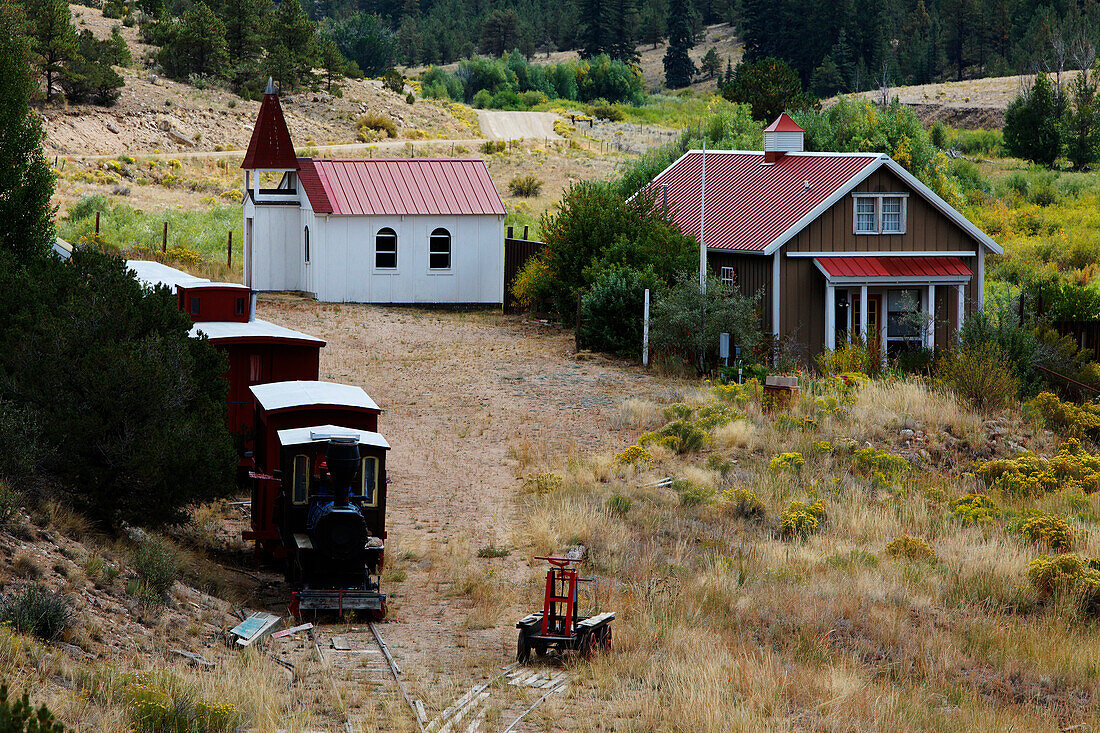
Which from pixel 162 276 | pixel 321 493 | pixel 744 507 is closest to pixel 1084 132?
pixel 744 507

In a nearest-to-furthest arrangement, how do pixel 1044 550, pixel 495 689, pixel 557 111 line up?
1. pixel 495 689
2. pixel 1044 550
3. pixel 557 111

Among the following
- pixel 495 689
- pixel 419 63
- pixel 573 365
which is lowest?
pixel 495 689

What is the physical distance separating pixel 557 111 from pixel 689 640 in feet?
285

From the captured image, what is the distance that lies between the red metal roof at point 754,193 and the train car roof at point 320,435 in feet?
49.0

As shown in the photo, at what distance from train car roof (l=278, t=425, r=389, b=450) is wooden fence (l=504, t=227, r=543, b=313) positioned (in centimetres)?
2058

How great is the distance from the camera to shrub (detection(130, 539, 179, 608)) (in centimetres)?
962

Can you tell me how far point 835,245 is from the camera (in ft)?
84.6

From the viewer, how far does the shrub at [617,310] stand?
1018 inches

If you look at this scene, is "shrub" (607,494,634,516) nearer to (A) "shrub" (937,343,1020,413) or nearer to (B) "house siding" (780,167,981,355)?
(A) "shrub" (937,343,1020,413)

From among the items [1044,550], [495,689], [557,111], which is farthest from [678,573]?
[557,111]

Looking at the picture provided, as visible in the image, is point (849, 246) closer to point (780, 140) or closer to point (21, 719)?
point (780, 140)

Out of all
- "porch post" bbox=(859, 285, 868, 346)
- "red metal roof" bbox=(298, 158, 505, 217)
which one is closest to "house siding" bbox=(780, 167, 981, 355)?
"porch post" bbox=(859, 285, 868, 346)

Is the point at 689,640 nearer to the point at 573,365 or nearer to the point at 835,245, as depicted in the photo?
the point at 573,365

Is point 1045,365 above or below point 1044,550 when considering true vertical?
above
